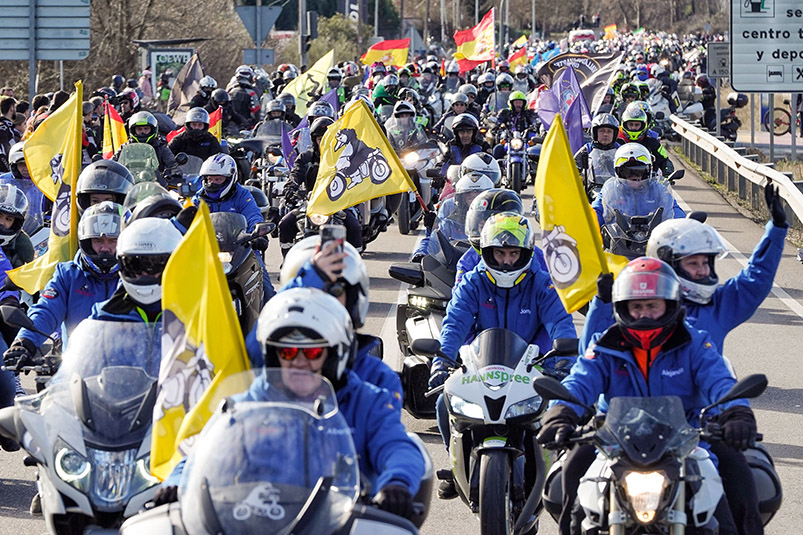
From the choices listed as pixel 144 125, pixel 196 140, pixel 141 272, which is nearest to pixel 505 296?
pixel 141 272

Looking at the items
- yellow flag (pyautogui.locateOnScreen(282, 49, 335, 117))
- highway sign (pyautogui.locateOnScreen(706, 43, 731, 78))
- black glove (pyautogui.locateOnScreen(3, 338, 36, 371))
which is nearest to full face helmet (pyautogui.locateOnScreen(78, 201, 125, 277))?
black glove (pyautogui.locateOnScreen(3, 338, 36, 371))

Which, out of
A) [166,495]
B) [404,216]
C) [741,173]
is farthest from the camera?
[741,173]

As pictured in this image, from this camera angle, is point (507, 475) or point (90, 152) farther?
point (90, 152)

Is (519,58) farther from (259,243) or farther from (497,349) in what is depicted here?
(497,349)

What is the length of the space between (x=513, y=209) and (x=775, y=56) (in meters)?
13.1

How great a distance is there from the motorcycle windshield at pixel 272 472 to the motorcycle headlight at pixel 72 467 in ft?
3.93

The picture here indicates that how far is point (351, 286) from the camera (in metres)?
5.91

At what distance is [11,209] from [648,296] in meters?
5.99

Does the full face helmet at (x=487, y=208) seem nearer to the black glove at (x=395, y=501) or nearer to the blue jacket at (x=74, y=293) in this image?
the blue jacket at (x=74, y=293)

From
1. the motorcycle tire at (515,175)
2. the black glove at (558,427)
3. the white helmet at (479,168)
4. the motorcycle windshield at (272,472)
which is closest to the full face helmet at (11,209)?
the white helmet at (479,168)

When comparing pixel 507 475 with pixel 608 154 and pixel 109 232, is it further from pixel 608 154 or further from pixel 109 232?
pixel 608 154

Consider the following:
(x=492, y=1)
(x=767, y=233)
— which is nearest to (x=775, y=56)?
(x=767, y=233)

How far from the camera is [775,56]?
72.1ft

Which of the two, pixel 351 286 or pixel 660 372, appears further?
pixel 660 372
